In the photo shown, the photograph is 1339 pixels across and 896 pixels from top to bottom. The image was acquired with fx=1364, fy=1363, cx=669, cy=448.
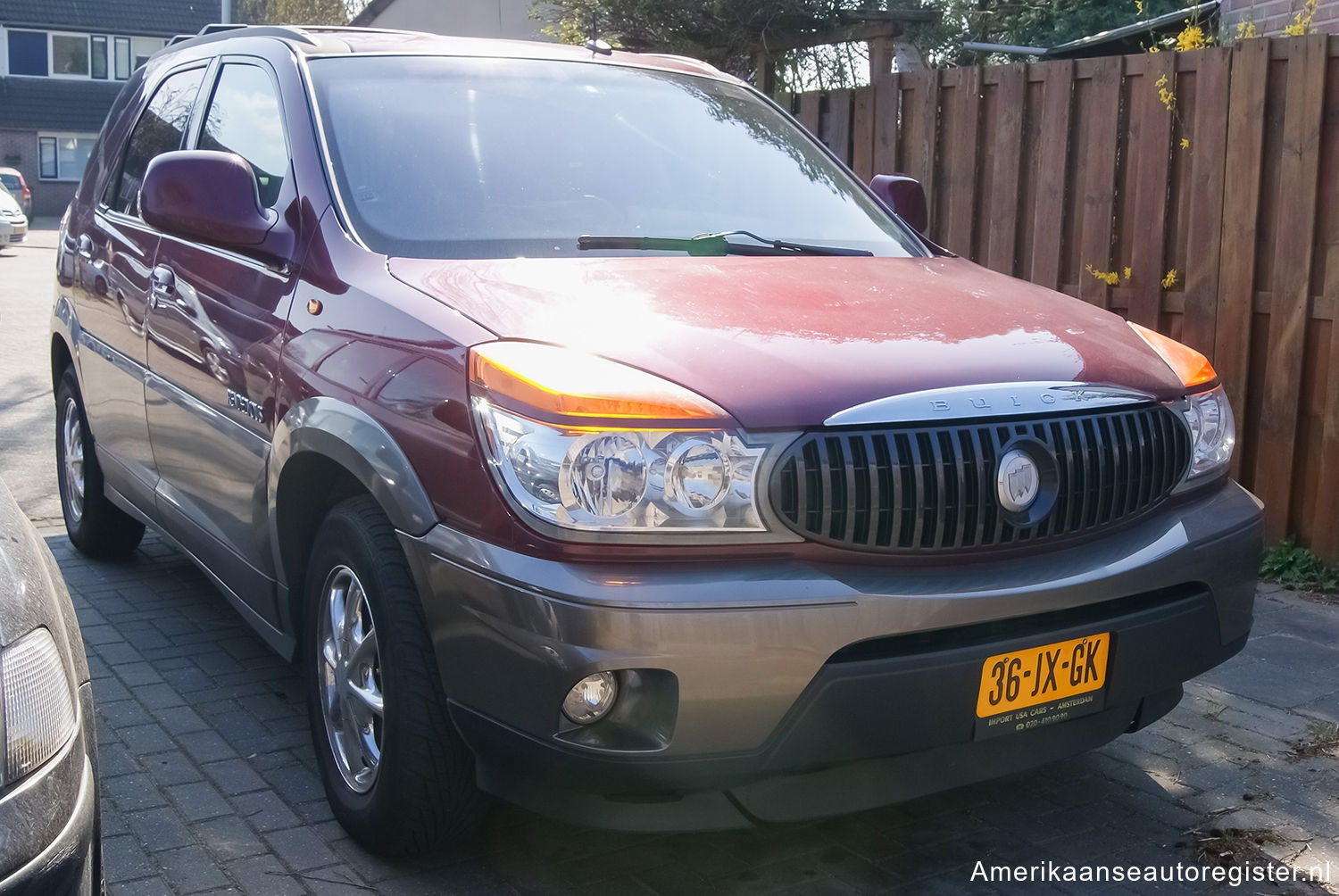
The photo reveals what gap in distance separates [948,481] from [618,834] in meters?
1.28

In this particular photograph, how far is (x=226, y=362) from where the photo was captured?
365 centimetres

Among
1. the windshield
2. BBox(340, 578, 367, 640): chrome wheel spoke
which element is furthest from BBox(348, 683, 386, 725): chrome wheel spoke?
the windshield

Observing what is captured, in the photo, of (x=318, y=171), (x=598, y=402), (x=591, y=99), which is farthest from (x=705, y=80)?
(x=598, y=402)

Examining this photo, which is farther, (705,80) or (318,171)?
(705,80)

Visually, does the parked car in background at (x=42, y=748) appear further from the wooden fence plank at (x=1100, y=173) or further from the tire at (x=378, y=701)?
the wooden fence plank at (x=1100, y=173)

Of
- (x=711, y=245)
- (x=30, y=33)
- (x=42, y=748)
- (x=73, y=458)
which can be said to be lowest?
(x=73, y=458)

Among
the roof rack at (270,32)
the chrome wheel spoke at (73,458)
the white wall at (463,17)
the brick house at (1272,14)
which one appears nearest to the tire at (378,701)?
the roof rack at (270,32)

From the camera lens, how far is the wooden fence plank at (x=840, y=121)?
25.1ft

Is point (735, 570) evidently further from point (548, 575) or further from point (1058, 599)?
point (1058, 599)

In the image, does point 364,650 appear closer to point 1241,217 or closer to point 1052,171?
point 1241,217

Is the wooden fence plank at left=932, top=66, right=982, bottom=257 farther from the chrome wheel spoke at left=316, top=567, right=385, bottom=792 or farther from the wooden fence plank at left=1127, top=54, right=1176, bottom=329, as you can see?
the chrome wheel spoke at left=316, top=567, right=385, bottom=792

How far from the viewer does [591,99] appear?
4.04 meters

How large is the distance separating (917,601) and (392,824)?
1246 mm

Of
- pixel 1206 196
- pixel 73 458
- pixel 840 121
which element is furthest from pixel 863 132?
pixel 73 458
